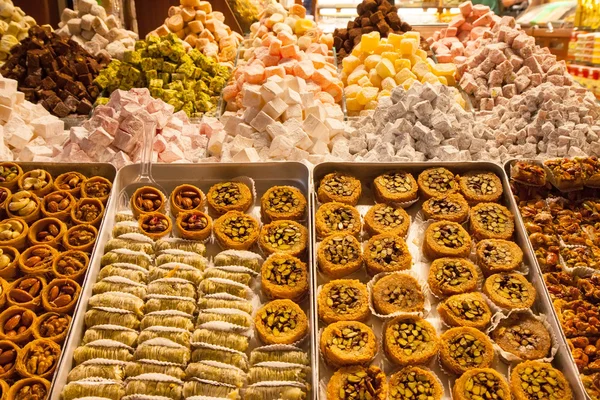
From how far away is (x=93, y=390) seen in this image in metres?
1.66

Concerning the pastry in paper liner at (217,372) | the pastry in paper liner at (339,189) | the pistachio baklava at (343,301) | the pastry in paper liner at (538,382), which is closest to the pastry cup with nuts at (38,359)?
the pastry in paper liner at (217,372)

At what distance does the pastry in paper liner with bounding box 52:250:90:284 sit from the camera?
6.48ft

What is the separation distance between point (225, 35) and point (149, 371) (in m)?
3.47

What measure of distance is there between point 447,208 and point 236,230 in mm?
883

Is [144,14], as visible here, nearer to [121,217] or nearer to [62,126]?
[62,126]

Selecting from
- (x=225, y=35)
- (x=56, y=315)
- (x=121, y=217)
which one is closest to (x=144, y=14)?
(x=225, y=35)

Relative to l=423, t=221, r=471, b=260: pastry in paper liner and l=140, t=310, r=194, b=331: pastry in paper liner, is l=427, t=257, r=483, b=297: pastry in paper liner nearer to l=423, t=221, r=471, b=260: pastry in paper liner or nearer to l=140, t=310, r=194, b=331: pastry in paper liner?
l=423, t=221, r=471, b=260: pastry in paper liner

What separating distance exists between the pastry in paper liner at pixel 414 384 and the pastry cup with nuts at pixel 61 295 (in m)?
1.12

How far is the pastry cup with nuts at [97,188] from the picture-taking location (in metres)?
2.31

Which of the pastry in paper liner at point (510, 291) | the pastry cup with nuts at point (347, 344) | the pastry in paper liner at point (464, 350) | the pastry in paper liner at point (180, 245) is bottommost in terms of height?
the pastry in paper liner at point (180, 245)

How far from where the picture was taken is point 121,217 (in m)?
2.24

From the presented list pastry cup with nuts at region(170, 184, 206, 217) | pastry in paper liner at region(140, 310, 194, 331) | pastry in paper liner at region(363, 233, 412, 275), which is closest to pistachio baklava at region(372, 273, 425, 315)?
pastry in paper liner at region(363, 233, 412, 275)

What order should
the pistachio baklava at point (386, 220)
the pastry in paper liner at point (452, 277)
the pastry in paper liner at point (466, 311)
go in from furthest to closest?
the pistachio baklava at point (386, 220) < the pastry in paper liner at point (452, 277) < the pastry in paper liner at point (466, 311)

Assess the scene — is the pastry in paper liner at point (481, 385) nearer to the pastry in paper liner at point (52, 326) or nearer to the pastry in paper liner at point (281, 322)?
the pastry in paper liner at point (281, 322)
